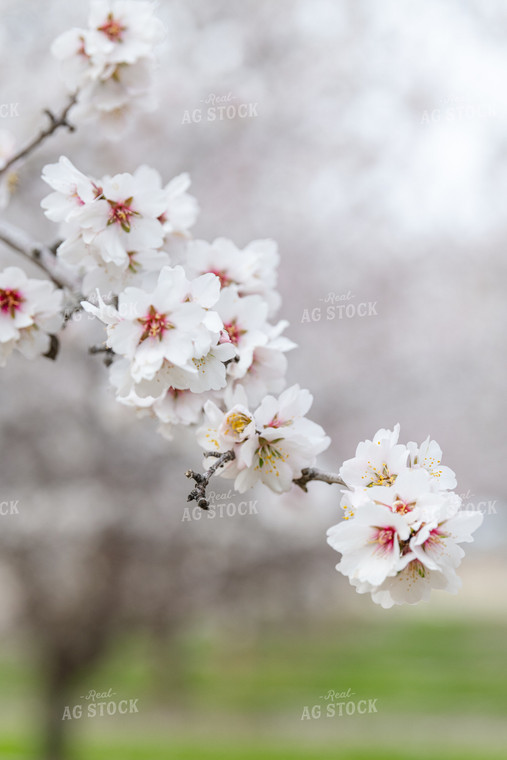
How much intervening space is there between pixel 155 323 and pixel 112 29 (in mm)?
826

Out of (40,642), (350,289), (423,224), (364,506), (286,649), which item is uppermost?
(423,224)

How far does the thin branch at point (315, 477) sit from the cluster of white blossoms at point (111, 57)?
0.87m

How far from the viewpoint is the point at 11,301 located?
1.40 metres

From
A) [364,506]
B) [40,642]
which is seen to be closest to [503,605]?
[40,642]

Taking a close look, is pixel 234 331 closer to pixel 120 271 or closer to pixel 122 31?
pixel 120 271

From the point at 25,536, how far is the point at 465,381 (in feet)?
13.1

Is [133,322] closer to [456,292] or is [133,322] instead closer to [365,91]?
[365,91]

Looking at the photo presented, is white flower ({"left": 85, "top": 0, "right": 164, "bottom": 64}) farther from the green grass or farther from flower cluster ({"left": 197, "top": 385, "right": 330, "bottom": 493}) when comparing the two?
the green grass

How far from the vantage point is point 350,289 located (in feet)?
20.5

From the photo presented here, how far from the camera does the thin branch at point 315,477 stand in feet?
3.60

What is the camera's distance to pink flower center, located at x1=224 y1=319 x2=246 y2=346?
4.09 feet

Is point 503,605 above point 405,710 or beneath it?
above

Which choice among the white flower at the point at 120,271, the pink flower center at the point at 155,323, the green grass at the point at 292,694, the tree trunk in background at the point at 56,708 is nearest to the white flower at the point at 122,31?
the white flower at the point at 120,271

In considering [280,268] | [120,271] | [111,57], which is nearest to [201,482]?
[120,271]
